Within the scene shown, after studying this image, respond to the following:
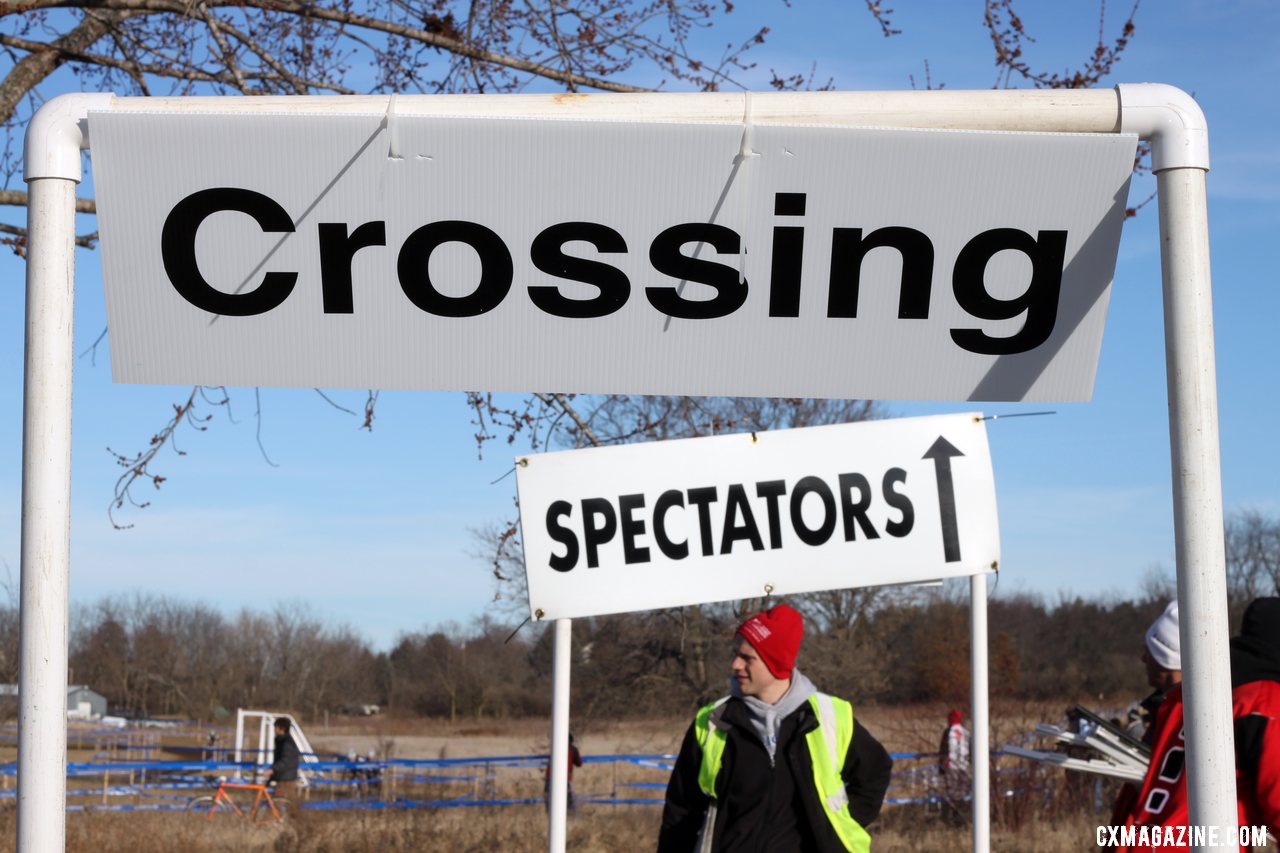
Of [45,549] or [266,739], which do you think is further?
[266,739]

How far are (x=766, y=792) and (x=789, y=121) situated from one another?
289cm

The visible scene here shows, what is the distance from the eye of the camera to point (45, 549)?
2148 mm

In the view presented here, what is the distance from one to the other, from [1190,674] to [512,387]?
114 cm

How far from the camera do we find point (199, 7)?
21.6 ft

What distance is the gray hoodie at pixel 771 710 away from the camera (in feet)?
15.3

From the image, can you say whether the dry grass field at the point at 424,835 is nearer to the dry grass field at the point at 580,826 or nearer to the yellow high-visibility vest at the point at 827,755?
the dry grass field at the point at 580,826

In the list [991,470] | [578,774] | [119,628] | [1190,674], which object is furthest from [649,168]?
[119,628]

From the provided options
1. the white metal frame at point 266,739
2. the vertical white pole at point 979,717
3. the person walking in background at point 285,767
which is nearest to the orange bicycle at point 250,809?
the person walking in background at point 285,767

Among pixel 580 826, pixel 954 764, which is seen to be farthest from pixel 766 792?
pixel 580 826

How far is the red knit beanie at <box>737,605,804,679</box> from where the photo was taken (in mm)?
4715

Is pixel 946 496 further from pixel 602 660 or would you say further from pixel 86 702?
pixel 86 702

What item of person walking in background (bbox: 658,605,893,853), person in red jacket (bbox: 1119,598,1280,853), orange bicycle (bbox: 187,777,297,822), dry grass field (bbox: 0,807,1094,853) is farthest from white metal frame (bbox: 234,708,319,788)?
person in red jacket (bbox: 1119,598,1280,853)

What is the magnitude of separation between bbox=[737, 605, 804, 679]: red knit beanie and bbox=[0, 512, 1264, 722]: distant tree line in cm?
1974

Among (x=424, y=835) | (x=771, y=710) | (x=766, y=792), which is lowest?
(x=424, y=835)
